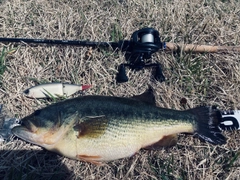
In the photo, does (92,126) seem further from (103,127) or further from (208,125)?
(208,125)

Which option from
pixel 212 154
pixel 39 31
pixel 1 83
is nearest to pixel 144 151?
pixel 212 154

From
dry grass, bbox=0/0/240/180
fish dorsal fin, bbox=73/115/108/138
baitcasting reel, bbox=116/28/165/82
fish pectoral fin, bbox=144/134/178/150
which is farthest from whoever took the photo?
baitcasting reel, bbox=116/28/165/82

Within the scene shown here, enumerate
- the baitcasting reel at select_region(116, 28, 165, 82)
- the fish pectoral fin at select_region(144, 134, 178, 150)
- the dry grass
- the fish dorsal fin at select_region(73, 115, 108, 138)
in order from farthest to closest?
the baitcasting reel at select_region(116, 28, 165, 82), the dry grass, the fish pectoral fin at select_region(144, 134, 178, 150), the fish dorsal fin at select_region(73, 115, 108, 138)

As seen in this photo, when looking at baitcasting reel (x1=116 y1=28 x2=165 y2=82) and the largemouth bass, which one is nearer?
the largemouth bass

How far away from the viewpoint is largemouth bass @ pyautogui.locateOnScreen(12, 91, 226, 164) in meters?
2.88

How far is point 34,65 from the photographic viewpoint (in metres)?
3.77

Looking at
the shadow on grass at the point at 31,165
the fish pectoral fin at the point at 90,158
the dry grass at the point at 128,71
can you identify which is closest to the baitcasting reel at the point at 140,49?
the dry grass at the point at 128,71

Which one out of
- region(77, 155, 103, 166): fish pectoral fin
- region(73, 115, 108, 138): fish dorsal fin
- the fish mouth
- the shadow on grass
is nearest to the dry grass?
the shadow on grass

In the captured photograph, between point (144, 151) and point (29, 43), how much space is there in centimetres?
204

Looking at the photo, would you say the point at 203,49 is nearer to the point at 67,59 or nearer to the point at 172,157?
the point at 172,157

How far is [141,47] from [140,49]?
0.03m

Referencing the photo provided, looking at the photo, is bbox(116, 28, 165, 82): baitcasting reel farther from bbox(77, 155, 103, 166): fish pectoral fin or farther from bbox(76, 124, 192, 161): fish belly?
bbox(77, 155, 103, 166): fish pectoral fin

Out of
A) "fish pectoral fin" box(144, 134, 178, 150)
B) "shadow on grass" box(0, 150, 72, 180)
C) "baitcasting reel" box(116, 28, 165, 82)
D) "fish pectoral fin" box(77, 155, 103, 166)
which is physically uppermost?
"baitcasting reel" box(116, 28, 165, 82)

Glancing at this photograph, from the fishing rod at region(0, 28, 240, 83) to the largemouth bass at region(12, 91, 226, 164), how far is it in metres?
0.68
